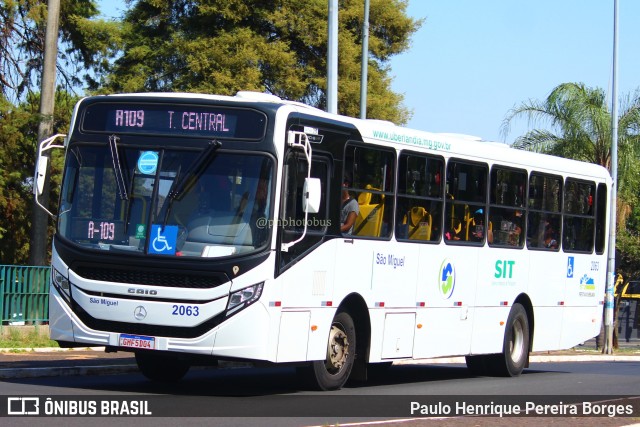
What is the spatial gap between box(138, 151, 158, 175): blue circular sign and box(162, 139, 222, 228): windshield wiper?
1.00 feet

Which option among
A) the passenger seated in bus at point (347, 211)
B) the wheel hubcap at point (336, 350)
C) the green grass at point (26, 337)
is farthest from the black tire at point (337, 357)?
the green grass at point (26, 337)

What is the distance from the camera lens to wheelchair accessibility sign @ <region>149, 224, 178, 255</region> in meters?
12.6

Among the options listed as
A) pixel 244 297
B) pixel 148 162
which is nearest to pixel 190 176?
pixel 148 162

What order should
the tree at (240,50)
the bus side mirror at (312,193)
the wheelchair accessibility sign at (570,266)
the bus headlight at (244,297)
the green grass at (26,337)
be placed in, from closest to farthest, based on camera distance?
the bus headlight at (244,297), the bus side mirror at (312,193), the wheelchair accessibility sign at (570,266), the green grass at (26,337), the tree at (240,50)

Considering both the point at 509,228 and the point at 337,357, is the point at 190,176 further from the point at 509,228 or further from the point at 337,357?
the point at 509,228

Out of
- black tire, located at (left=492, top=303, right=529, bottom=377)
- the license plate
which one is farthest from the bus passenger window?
the license plate

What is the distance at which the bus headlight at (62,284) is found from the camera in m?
13.0

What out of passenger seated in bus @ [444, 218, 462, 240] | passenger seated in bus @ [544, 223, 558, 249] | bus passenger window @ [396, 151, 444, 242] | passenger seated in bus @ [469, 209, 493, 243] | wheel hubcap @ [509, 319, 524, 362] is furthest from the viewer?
passenger seated in bus @ [544, 223, 558, 249]

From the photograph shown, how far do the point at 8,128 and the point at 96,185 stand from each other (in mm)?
19935

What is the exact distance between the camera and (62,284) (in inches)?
514

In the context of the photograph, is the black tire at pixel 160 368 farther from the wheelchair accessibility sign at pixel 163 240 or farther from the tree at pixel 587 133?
the tree at pixel 587 133

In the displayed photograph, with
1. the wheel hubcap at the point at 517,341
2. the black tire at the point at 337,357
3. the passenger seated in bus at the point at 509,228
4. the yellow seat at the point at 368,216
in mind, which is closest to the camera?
the black tire at the point at 337,357

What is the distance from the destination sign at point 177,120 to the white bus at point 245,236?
15 mm

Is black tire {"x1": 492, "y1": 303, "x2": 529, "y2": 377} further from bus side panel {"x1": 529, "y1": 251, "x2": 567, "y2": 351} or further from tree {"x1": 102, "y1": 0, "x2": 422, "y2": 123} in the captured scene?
tree {"x1": 102, "y1": 0, "x2": 422, "y2": 123}
